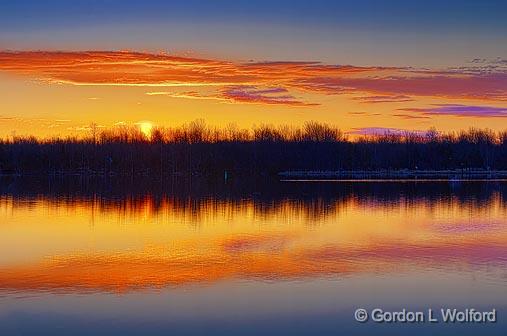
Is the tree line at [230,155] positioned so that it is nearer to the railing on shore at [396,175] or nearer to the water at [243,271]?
the railing on shore at [396,175]

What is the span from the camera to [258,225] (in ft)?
81.0

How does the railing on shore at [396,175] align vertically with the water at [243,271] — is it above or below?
above

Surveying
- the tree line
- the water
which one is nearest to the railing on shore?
the tree line

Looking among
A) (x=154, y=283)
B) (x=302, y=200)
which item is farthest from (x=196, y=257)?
(x=302, y=200)

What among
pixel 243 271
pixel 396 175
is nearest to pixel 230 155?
pixel 396 175

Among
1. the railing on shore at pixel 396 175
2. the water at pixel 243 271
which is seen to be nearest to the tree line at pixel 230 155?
the railing on shore at pixel 396 175

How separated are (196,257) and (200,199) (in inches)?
841

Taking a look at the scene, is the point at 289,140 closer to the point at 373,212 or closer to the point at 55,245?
the point at 373,212

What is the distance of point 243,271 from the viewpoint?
1556 cm

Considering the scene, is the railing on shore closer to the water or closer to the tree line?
the tree line

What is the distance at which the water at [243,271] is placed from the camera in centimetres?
1136

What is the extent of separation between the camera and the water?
11359 mm

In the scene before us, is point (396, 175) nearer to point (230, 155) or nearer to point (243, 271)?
point (230, 155)

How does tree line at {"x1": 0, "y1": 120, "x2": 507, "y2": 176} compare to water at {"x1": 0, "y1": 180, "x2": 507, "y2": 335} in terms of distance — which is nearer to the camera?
water at {"x1": 0, "y1": 180, "x2": 507, "y2": 335}
